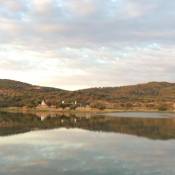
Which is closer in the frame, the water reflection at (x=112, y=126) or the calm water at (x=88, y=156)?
the calm water at (x=88, y=156)

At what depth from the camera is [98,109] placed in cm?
12450

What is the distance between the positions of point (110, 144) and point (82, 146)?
3247mm

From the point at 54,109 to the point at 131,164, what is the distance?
94682mm

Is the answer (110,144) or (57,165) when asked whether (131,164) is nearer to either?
(57,165)

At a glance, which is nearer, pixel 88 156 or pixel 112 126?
pixel 88 156

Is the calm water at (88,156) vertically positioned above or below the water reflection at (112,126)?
below

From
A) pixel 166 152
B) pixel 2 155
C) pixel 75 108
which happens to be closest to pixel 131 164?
pixel 166 152

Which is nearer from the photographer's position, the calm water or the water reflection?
the calm water

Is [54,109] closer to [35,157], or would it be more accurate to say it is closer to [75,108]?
[75,108]

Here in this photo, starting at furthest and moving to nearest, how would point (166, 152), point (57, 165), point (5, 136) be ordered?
1. point (5, 136)
2. point (166, 152)
3. point (57, 165)

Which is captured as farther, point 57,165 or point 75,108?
point 75,108

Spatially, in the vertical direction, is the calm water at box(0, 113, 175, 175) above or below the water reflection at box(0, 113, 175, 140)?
below

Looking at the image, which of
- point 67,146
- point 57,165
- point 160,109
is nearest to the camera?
point 57,165

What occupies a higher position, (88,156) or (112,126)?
(112,126)
